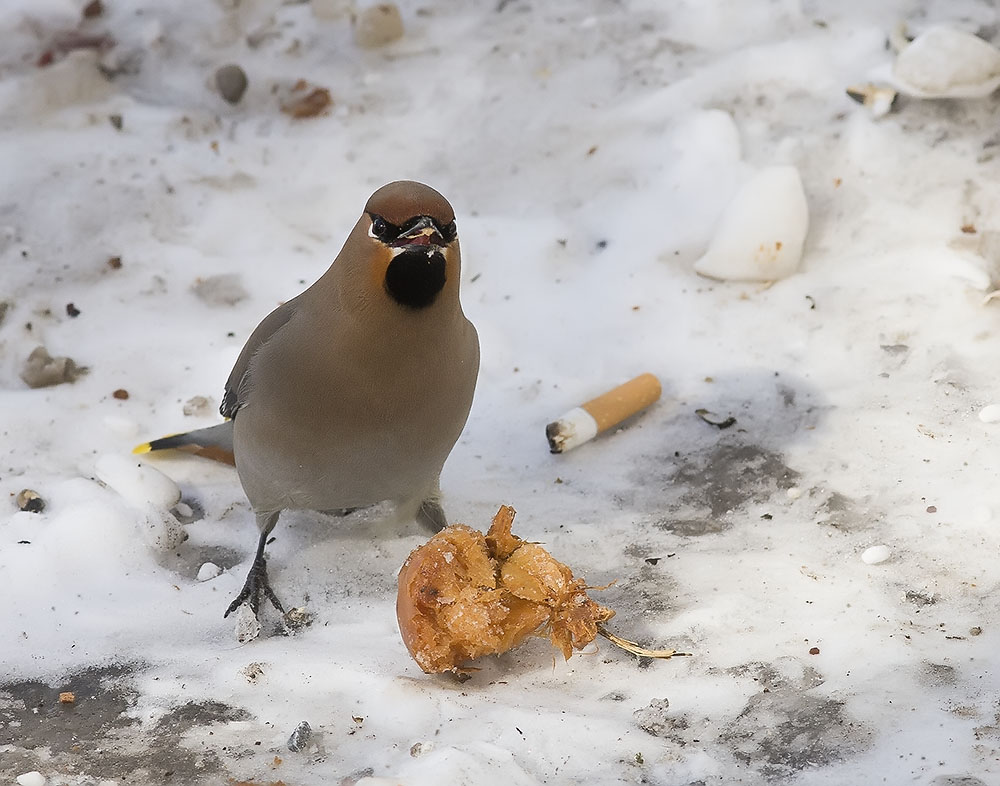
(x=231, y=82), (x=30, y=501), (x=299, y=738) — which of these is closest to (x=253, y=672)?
(x=299, y=738)

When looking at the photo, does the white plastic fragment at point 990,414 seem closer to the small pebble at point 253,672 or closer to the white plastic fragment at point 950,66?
the white plastic fragment at point 950,66

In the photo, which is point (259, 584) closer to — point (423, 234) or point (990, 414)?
point (423, 234)

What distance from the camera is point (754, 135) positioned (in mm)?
4914

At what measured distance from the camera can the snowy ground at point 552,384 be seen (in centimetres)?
270

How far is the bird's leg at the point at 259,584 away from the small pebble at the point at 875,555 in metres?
1.47

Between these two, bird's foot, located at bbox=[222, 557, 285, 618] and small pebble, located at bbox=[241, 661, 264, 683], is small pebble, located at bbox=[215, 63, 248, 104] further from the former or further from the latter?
small pebble, located at bbox=[241, 661, 264, 683]

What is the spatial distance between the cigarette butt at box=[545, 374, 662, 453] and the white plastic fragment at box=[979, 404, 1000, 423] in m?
0.98

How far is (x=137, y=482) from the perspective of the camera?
374 cm

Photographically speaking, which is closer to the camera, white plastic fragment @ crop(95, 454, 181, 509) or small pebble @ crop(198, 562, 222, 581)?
small pebble @ crop(198, 562, 222, 581)

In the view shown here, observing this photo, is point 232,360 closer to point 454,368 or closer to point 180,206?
point 180,206

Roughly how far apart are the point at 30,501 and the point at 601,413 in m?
1.69

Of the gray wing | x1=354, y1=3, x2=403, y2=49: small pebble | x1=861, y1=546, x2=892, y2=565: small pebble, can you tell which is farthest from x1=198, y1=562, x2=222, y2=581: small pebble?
x1=354, y1=3, x2=403, y2=49: small pebble

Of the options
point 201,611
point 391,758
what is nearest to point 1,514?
point 201,611

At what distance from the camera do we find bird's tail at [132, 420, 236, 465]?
12.9 feet
